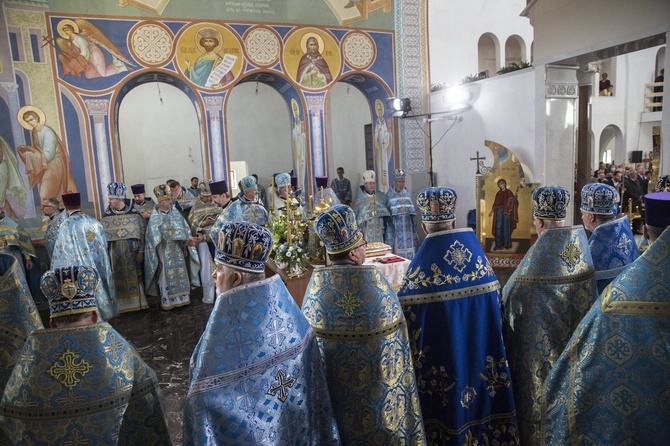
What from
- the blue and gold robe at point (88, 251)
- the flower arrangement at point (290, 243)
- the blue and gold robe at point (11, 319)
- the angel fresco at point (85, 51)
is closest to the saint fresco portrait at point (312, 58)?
the angel fresco at point (85, 51)

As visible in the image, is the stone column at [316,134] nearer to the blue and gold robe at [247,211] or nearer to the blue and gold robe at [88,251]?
the blue and gold robe at [247,211]

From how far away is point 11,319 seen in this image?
258cm

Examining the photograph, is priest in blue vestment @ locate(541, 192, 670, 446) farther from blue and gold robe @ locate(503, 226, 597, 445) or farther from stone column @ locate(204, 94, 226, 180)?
stone column @ locate(204, 94, 226, 180)

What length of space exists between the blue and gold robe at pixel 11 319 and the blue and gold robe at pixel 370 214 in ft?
23.1

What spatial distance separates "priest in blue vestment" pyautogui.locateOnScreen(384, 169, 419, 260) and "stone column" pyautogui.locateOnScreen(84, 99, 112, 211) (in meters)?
5.44

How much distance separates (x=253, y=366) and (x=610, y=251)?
2862mm

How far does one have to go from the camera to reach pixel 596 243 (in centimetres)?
357

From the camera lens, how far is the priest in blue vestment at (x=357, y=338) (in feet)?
7.47

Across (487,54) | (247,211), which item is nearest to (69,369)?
(247,211)

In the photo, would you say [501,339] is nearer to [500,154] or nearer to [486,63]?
[500,154]

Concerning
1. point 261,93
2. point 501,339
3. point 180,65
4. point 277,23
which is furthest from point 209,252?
point 261,93

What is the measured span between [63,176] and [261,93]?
812cm

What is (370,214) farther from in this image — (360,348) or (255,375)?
(255,375)

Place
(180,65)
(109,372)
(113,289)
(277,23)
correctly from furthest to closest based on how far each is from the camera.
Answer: (277,23) → (180,65) → (113,289) → (109,372)
